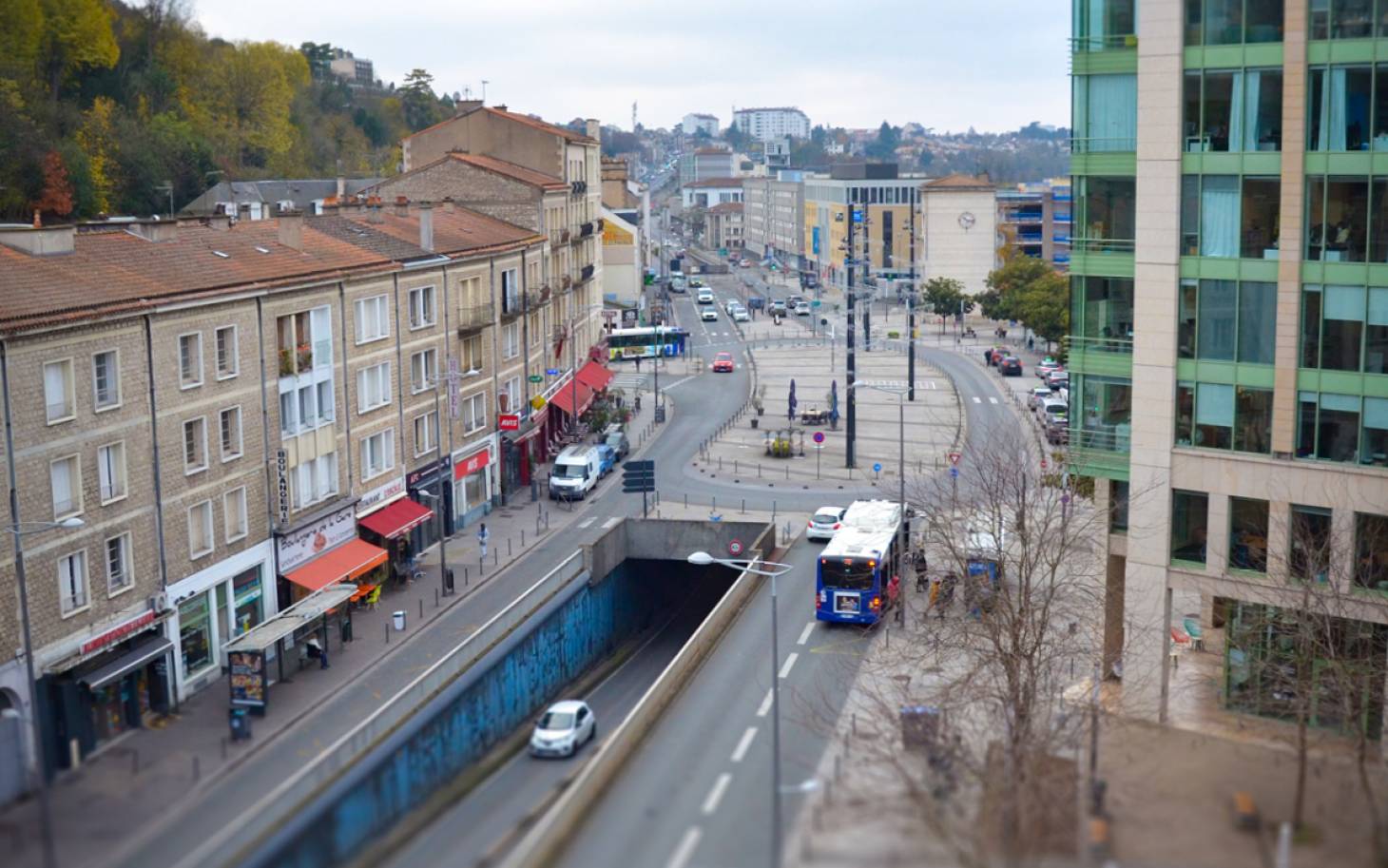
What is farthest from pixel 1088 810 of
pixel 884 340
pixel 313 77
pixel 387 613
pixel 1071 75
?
pixel 313 77

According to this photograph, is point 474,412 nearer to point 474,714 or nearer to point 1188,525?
point 474,714

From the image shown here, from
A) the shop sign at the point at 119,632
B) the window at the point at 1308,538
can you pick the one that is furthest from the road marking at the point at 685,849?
the shop sign at the point at 119,632

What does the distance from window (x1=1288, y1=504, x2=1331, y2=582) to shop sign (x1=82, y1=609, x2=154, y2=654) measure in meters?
27.1

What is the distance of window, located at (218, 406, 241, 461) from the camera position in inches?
1662

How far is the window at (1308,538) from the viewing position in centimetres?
3253

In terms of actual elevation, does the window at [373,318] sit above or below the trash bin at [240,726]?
above

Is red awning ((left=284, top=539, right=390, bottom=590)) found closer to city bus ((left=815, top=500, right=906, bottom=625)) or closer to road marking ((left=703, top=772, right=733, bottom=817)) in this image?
city bus ((left=815, top=500, right=906, bottom=625))

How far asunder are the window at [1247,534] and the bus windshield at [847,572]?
11.8 meters

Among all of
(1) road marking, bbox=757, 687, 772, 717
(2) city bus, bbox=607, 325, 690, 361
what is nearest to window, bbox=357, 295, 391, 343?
(1) road marking, bbox=757, 687, 772, 717

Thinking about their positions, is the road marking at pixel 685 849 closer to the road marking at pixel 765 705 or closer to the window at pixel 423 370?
the road marking at pixel 765 705

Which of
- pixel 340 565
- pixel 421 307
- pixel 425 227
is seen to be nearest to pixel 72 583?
pixel 340 565

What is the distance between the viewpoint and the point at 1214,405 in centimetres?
3428

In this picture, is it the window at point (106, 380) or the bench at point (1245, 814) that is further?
the window at point (106, 380)

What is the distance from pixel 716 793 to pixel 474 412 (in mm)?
33057
